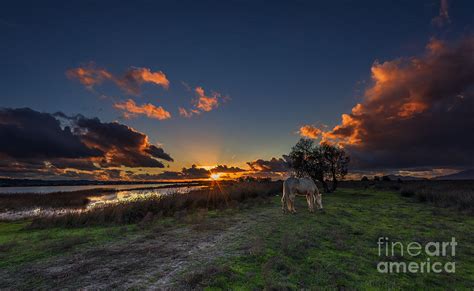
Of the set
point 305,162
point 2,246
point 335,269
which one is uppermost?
point 305,162

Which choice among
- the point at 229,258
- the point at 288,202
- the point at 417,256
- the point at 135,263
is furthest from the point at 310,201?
the point at 135,263

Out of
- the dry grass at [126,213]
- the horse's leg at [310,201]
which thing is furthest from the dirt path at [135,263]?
the horse's leg at [310,201]

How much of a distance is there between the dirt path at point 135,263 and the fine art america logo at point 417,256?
5.26 meters

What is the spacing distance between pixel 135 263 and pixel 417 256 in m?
9.98

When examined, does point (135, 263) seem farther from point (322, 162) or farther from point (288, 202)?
point (322, 162)

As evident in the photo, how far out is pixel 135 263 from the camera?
8.61m

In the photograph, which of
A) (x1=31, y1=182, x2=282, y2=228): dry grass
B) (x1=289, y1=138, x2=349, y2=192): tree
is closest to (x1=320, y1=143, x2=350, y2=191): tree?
(x1=289, y1=138, x2=349, y2=192): tree

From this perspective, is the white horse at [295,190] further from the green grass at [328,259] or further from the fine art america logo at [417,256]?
the fine art america logo at [417,256]

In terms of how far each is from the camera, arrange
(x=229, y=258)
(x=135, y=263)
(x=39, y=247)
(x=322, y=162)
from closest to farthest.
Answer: (x=135, y=263) < (x=229, y=258) < (x=39, y=247) < (x=322, y=162)

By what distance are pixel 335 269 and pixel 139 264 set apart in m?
6.10

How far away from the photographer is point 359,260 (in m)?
8.92

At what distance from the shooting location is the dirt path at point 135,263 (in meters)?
7.09

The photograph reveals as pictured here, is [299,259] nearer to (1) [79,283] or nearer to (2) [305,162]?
(1) [79,283]

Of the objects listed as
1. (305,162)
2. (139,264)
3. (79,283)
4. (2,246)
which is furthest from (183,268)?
(305,162)
